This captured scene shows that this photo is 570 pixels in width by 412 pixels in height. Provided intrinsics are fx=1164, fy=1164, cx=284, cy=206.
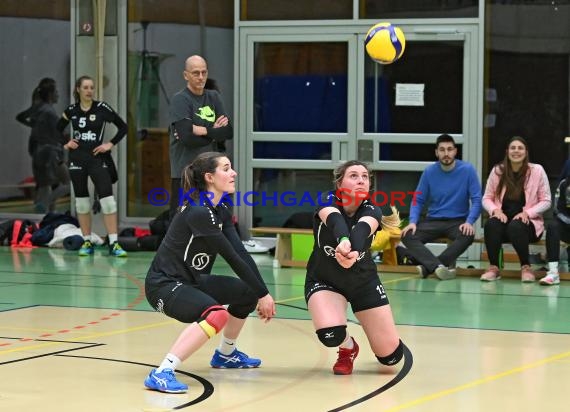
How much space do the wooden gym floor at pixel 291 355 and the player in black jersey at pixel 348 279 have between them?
15cm

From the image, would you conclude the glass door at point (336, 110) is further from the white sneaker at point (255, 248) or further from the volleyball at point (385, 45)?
the volleyball at point (385, 45)

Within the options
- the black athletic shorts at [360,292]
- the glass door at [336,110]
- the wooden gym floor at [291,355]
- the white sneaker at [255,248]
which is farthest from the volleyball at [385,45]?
the black athletic shorts at [360,292]

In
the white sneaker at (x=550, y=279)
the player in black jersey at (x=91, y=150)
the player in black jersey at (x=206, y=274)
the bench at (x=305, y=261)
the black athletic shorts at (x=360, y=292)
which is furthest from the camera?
the player in black jersey at (x=91, y=150)

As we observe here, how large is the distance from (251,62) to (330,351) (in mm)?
7332

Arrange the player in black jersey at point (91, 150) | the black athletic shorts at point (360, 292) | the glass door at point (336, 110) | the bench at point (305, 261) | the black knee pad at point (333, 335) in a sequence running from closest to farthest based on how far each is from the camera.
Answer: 1. the black knee pad at point (333, 335)
2. the black athletic shorts at point (360, 292)
3. the bench at point (305, 261)
4. the player in black jersey at point (91, 150)
5. the glass door at point (336, 110)

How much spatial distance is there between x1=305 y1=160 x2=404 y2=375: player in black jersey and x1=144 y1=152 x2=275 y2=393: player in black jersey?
0.40 meters

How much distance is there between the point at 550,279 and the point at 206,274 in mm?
5078

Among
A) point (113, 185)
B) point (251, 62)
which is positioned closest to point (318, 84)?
point (251, 62)

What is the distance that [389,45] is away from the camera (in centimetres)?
1119

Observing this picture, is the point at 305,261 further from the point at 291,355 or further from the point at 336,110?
the point at 291,355

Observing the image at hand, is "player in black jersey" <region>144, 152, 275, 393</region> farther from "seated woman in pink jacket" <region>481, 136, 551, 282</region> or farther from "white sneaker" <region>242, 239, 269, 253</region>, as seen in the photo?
"white sneaker" <region>242, 239, 269, 253</region>

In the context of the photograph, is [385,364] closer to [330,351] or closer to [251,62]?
[330,351]

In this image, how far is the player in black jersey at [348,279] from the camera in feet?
20.5

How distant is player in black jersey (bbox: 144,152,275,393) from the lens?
5941 millimetres
